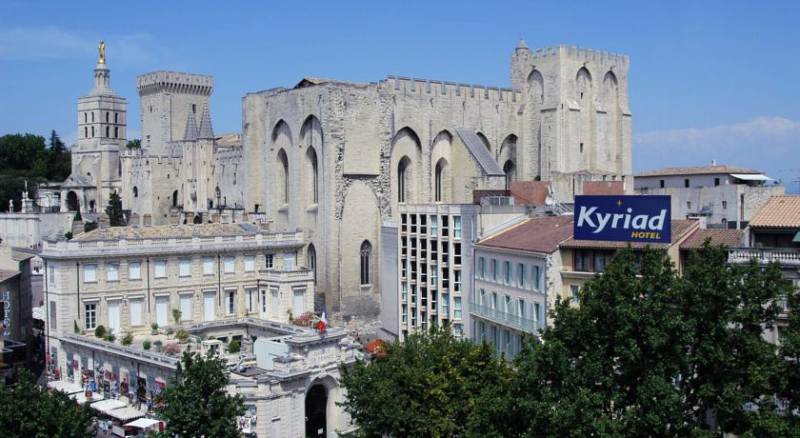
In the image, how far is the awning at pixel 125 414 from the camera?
47.7 m

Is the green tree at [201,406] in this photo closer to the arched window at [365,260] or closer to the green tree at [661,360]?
the green tree at [661,360]

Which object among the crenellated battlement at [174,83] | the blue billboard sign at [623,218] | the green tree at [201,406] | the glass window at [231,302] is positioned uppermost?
the crenellated battlement at [174,83]

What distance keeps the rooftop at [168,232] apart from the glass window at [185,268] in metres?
1.67

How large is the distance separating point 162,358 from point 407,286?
69.1 ft

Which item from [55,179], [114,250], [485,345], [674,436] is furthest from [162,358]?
[55,179]

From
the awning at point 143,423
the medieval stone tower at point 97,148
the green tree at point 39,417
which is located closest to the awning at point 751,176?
the awning at point 143,423

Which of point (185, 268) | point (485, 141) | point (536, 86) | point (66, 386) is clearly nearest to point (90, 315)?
point (66, 386)

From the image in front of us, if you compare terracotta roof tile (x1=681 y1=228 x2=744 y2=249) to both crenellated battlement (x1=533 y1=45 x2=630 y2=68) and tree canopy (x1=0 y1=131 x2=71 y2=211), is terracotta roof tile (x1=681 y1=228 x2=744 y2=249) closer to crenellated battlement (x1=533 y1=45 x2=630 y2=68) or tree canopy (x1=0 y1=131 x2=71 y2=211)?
crenellated battlement (x1=533 y1=45 x2=630 y2=68)

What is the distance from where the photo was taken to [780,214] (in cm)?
4438

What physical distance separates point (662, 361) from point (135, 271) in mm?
39542

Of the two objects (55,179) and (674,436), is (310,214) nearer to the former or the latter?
(674,436)

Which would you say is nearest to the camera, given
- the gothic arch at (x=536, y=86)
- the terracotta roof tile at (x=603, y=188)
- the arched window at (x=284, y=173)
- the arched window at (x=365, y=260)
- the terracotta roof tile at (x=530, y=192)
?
the terracotta roof tile at (x=530, y=192)

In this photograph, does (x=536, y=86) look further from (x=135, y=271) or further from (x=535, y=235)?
(x=135, y=271)

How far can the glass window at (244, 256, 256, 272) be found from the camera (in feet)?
212
